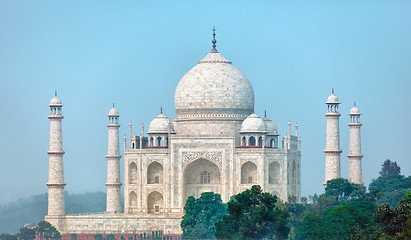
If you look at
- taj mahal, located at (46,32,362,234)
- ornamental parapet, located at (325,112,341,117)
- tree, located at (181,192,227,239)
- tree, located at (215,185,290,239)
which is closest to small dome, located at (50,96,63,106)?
taj mahal, located at (46,32,362,234)

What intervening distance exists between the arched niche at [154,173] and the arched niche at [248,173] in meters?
4.94

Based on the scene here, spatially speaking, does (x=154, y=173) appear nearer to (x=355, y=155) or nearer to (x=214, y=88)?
(x=214, y=88)

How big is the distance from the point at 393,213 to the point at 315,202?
18.8 m

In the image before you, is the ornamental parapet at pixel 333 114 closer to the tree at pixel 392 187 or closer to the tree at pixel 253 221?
the tree at pixel 392 187

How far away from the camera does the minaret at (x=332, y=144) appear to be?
6781cm

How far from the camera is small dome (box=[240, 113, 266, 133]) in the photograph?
218 feet

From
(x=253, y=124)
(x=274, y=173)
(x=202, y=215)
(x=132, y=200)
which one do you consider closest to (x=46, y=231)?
(x=132, y=200)

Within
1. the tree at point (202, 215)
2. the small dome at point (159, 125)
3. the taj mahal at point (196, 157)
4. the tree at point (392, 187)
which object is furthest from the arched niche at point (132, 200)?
the tree at point (392, 187)

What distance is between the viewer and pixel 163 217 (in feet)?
209

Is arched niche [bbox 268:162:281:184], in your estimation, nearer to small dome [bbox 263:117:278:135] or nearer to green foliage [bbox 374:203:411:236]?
small dome [bbox 263:117:278:135]

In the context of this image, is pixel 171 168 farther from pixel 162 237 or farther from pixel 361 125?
pixel 361 125

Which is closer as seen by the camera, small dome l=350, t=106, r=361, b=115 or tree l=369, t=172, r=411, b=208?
tree l=369, t=172, r=411, b=208

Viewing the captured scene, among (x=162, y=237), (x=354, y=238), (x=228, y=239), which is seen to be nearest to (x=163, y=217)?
(x=162, y=237)

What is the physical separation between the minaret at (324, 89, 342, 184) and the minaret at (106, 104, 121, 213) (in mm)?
12885
